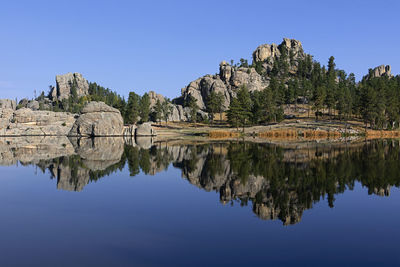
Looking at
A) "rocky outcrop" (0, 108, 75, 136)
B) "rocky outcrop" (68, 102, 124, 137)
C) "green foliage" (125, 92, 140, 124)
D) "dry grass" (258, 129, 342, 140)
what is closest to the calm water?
"dry grass" (258, 129, 342, 140)

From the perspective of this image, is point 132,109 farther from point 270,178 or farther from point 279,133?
point 270,178

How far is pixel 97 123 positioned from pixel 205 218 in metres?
104

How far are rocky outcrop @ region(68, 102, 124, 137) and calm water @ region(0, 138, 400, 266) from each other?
85.2m

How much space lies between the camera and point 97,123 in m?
113

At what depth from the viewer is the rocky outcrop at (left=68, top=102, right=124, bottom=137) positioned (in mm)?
113875

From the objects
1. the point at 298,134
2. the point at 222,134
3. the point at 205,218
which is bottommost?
the point at 205,218

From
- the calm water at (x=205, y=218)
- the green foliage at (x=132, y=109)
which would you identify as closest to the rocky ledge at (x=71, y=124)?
the green foliage at (x=132, y=109)

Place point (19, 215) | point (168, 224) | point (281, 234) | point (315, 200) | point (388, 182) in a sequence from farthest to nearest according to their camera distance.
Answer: point (388, 182)
point (315, 200)
point (19, 215)
point (168, 224)
point (281, 234)

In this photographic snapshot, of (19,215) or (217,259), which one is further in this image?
(19,215)

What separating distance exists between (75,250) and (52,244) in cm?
131

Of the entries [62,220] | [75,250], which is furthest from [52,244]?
[62,220]

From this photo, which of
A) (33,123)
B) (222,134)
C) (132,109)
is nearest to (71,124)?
(33,123)

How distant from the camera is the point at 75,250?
40.0 feet

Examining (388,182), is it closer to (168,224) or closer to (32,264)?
(168,224)
